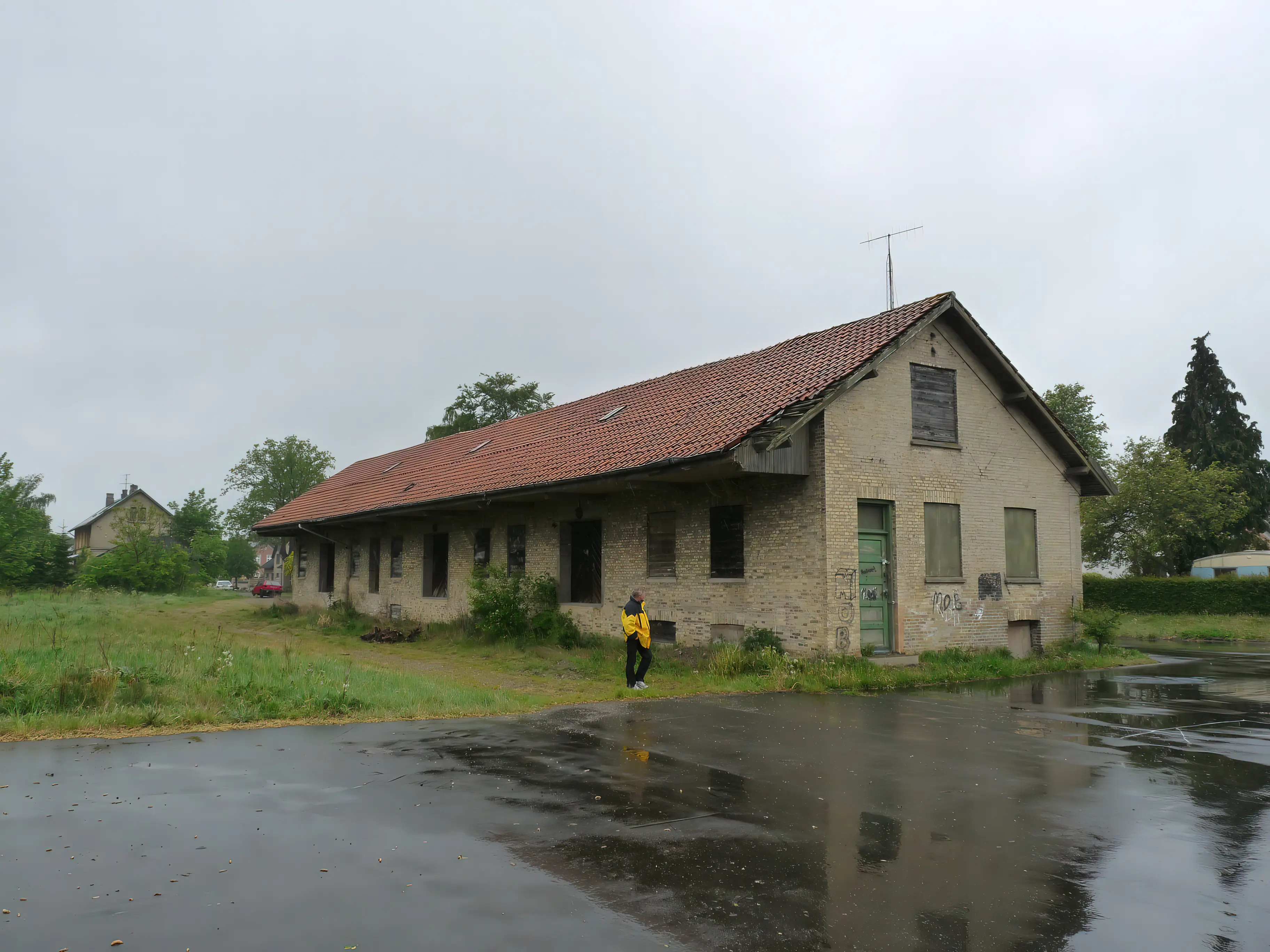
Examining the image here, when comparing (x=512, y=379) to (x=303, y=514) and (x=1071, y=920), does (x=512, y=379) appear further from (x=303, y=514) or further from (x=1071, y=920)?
(x=1071, y=920)

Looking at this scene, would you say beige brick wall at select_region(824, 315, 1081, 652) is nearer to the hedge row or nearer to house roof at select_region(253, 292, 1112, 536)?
house roof at select_region(253, 292, 1112, 536)

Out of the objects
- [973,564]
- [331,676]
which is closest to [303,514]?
[331,676]

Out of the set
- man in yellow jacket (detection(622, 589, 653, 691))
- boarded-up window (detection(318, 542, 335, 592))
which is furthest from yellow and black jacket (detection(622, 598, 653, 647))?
boarded-up window (detection(318, 542, 335, 592))

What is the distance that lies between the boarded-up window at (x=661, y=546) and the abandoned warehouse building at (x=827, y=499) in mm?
34

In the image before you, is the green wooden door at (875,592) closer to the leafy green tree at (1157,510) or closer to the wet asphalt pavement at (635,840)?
the wet asphalt pavement at (635,840)

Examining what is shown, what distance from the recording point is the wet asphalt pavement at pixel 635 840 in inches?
169

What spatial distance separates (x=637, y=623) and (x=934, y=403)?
7.84m

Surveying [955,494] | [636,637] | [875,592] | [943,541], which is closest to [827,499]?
[875,592]

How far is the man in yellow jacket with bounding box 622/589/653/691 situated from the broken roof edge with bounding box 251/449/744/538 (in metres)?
2.61

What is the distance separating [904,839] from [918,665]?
409 inches

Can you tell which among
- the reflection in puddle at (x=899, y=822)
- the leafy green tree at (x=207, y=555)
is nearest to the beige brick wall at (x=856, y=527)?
the reflection in puddle at (x=899, y=822)

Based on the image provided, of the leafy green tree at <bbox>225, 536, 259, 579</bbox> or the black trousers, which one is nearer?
the black trousers

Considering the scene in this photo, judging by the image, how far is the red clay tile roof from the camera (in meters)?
15.8

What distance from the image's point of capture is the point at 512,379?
177 feet
